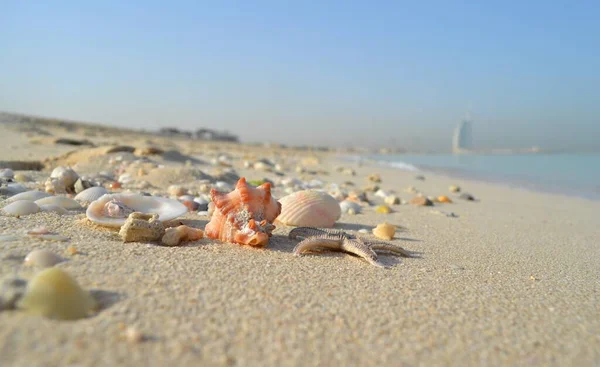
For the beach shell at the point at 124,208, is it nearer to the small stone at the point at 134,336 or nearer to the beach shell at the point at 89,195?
the beach shell at the point at 89,195

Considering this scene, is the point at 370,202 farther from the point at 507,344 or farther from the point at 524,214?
the point at 507,344

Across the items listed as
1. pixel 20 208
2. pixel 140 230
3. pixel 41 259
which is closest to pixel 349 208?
pixel 140 230

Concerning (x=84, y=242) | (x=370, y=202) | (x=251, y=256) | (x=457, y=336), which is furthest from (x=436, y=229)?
(x=84, y=242)

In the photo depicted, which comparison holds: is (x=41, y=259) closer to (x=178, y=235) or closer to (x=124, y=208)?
(x=178, y=235)

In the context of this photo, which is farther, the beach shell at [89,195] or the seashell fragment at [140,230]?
the beach shell at [89,195]

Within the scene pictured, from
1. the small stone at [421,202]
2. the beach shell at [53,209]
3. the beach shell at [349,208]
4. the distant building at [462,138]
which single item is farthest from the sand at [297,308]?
the distant building at [462,138]

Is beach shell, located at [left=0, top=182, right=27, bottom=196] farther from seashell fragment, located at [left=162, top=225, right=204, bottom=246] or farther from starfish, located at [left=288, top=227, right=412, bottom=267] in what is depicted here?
starfish, located at [left=288, top=227, right=412, bottom=267]

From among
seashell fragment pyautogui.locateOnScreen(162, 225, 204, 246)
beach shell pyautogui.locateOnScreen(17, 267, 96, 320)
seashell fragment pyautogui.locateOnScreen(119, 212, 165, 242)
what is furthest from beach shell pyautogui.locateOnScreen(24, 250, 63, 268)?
seashell fragment pyautogui.locateOnScreen(162, 225, 204, 246)
